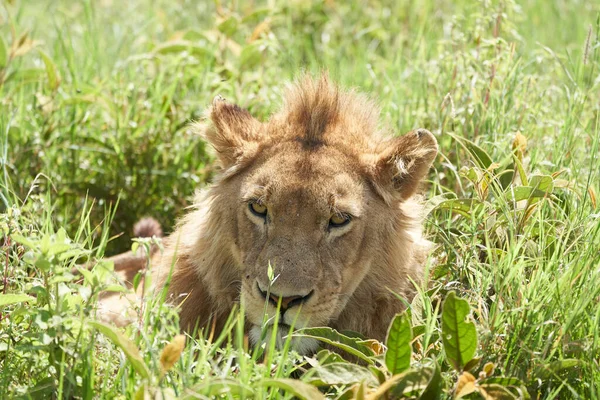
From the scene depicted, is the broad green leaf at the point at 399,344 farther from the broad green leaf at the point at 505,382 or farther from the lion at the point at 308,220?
the lion at the point at 308,220

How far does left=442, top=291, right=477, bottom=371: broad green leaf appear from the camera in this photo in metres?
2.62

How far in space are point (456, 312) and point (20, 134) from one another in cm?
296

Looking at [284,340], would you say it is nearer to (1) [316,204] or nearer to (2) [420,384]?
(1) [316,204]

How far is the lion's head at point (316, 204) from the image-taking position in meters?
3.12

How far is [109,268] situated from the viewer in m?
2.62

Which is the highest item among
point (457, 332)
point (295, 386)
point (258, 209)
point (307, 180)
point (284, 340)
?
point (307, 180)

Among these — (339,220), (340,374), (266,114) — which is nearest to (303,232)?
(339,220)

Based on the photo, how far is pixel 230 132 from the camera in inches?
139

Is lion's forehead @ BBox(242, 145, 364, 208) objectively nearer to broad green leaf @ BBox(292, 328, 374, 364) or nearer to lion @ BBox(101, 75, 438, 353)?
lion @ BBox(101, 75, 438, 353)

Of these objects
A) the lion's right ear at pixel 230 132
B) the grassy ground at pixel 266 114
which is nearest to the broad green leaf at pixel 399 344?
the grassy ground at pixel 266 114

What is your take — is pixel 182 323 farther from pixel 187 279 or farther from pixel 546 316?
pixel 546 316

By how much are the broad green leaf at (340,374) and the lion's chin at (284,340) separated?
0.30 meters

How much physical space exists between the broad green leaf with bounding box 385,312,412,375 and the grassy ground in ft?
0.05

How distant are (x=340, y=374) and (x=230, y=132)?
1257 mm
